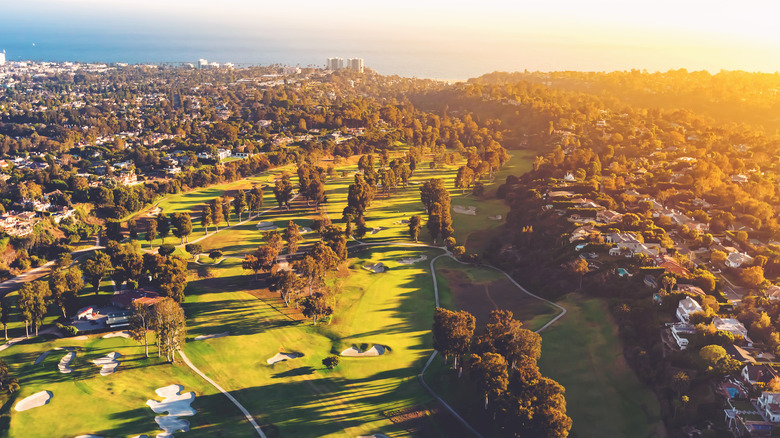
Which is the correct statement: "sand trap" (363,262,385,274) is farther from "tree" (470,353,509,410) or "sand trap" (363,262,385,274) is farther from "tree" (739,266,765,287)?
"tree" (739,266,765,287)

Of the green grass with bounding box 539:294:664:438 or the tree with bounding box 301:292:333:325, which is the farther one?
the tree with bounding box 301:292:333:325

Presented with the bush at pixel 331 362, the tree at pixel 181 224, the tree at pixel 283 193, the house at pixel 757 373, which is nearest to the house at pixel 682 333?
the house at pixel 757 373

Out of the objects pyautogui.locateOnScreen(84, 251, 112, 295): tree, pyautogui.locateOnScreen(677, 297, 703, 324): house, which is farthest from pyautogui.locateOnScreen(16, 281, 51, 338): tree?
pyautogui.locateOnScreen(677, 297, 703, 324): house

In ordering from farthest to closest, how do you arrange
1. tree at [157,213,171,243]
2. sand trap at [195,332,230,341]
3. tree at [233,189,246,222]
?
1. tree at [233,189,246,222]
2. tree at [157,213,171,243]
3. sand trap at [195,332,230,341]

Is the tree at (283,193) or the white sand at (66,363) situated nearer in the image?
the white sand at (66,363)

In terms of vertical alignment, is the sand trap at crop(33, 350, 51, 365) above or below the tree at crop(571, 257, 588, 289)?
below

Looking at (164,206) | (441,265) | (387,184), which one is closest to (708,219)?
(441,265)

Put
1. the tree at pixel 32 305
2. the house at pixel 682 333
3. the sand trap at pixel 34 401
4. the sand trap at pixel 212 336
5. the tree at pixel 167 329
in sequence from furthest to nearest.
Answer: the sand trap at pixel 212 336 < the tree at pixel 32 305 < the tree at pixel 167 329 < the house at pixel 682 333 < the sand trap at pixel 34 401

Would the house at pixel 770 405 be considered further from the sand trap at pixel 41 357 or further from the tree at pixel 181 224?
the tree at pixel 181 224
